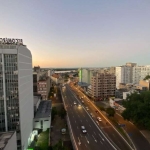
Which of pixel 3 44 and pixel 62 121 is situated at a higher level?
pixel 3 44

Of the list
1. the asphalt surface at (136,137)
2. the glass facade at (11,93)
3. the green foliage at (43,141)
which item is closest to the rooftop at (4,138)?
the glass facade at (11,93)

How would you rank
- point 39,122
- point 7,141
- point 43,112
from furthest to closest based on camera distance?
point 43,112
point 39,122
point 7,141

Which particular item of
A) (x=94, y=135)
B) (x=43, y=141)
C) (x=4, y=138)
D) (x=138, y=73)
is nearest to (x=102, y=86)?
(x=94, y=135)

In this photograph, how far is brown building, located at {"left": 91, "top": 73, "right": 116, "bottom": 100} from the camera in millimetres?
97500

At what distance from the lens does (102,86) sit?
9831 cm

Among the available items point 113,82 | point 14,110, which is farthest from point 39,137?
point 113,82

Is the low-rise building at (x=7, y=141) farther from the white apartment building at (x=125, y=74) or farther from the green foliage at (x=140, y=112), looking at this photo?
the white apartment building at (x=125, y=74)

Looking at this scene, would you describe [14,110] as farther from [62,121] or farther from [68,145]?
[62,121]

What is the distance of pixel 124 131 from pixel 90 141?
537 inches

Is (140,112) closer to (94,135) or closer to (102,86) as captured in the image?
(94,135)

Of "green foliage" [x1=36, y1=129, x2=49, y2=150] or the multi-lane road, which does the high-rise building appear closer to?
the multi-lane road

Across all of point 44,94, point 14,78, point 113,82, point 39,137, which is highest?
point 14,78

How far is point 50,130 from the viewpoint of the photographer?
174ft

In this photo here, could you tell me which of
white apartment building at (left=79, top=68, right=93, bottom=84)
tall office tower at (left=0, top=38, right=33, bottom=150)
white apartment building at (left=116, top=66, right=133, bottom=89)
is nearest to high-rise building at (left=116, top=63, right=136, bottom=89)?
white apartment building at (left=116, top=66, right=133, bottom=89)
